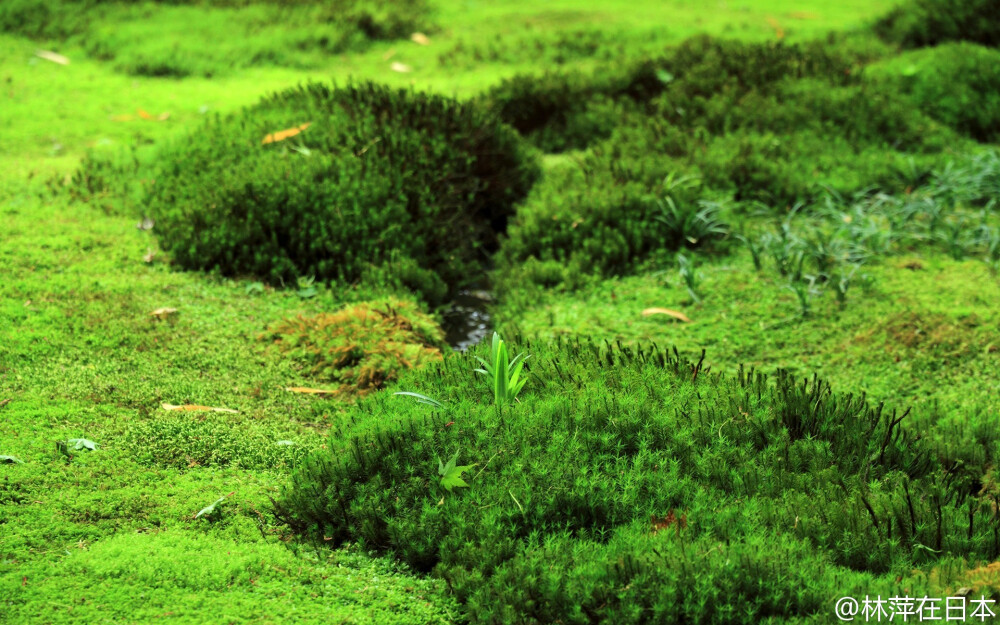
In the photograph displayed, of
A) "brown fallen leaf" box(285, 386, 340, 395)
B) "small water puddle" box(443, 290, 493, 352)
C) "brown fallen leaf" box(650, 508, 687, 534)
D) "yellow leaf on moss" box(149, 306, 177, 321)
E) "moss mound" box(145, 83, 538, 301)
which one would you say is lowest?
"small water puddle" box(443, 290, 493, 352)

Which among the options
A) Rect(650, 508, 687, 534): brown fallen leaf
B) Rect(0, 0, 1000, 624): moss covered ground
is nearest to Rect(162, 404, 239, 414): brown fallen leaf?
Rect(0, 0, 1000, 624): moss covered ground

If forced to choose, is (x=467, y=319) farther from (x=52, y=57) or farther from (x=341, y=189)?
(x=52, y=57)

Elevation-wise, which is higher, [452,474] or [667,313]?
[452,474]

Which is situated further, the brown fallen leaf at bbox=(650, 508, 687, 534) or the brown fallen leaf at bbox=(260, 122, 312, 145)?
the brown fallen leaf at bbox=(260, 122, 312, 145)

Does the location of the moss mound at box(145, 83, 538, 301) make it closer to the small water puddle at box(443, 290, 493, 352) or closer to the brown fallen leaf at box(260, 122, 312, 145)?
the brown fallen leaf at box(260, 122, 312, 145)

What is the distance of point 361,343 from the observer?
191 inches

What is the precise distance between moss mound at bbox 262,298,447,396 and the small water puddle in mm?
389

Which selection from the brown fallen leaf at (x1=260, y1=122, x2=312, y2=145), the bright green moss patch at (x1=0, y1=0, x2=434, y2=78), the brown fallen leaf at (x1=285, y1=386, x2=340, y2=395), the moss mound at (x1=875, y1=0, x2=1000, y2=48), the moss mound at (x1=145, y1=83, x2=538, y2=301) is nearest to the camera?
the brown fallen leaf at (x1=285, y1=386, x2=340, y2=395)

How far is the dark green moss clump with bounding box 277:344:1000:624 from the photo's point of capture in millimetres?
2885

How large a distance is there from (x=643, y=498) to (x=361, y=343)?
6.85 ft

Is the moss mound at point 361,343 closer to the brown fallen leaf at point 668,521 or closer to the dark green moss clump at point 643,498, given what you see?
the dark green moss clump at point 643,498

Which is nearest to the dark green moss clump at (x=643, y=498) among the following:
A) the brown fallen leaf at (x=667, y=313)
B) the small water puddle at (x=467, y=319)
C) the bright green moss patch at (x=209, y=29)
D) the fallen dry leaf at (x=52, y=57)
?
the brown fallen leaf at (x=667, y=313)

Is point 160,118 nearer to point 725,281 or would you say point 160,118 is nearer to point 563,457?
point 725,281

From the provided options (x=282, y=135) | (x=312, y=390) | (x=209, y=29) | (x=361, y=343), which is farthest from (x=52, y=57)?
→ (x=312, y=390)
